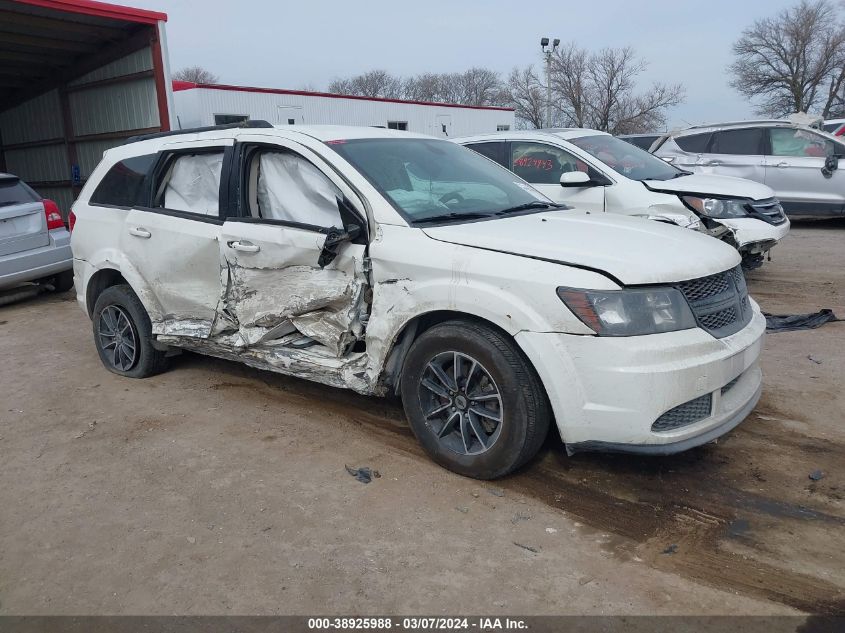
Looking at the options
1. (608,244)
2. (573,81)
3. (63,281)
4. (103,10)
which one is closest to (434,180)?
(608,244)

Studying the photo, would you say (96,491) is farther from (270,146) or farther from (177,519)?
(270,146)

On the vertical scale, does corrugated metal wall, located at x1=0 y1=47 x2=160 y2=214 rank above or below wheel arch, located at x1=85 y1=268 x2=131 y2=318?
above

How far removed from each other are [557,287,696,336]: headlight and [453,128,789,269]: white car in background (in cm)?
361

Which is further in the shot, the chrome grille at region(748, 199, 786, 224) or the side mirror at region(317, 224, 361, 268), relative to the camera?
the chrome grille at region(748, 199, 786, 224)

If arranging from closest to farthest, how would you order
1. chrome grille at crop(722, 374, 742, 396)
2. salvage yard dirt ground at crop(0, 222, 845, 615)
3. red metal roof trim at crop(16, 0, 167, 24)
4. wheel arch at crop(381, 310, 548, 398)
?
salvage yard dirt ground at crop(0, 222, 845, 615) < chrome grille at crop(722, 374, 742, 396) < wheel arch at crop(381, 310, 548, 398) < red metal roof trim at crop(16, 0, 167, 24)

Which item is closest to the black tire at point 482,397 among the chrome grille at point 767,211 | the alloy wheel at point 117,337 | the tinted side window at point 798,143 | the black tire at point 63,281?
the alloy wheel at point 117,337

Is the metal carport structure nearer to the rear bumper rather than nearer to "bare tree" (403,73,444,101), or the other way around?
the rear bumper

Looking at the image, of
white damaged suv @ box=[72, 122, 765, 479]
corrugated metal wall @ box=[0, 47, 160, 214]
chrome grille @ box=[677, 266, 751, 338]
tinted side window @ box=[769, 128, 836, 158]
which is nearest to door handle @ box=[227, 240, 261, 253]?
white damaged suv @ box=[72, 122, 765, 479]

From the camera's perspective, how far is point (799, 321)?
20.5 ft

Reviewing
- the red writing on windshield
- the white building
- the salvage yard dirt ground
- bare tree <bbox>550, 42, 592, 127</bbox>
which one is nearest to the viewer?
the salvage yard dirt ground

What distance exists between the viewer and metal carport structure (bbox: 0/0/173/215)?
1095 centimetres

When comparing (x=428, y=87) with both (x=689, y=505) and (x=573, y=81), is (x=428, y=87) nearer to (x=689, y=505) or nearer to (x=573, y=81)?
(x=573, y=81)

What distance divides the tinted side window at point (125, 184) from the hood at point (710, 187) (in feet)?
15.8

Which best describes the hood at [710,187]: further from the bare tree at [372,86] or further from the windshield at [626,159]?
the bare tree at [372,86]
